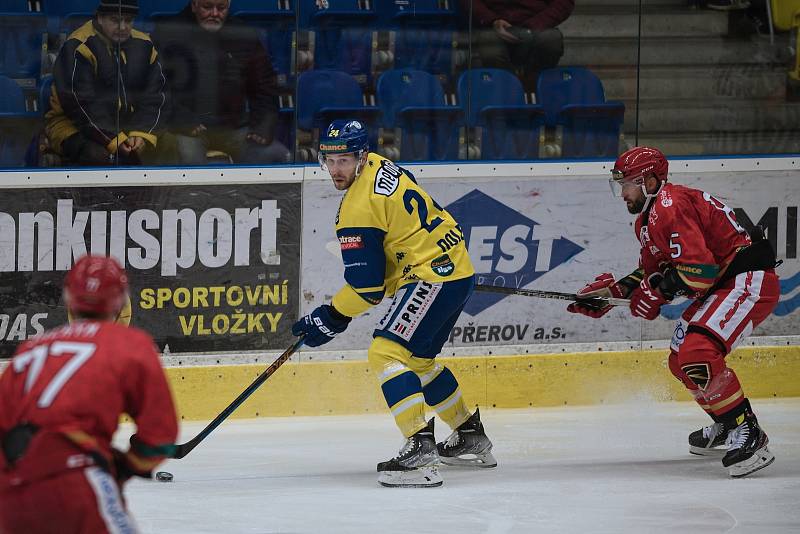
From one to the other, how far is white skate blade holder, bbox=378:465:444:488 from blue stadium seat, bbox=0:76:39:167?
2300 millimetres

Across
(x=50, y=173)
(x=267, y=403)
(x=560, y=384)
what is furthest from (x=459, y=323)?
(x=50, y=173)

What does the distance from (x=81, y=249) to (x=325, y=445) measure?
1352mm

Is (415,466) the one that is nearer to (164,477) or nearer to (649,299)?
(164,477)

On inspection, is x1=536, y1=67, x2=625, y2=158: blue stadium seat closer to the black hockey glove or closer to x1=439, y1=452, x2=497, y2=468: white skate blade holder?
x1=439, y1=452, x2=497, y2=468: white skate blade holder

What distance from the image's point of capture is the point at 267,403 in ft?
19.5

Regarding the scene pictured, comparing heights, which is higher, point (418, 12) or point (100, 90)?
point (418, 12)

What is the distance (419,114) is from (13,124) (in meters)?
1.82

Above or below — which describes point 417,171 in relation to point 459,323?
above

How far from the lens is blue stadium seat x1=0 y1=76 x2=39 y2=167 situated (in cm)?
578

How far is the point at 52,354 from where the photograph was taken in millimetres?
2441

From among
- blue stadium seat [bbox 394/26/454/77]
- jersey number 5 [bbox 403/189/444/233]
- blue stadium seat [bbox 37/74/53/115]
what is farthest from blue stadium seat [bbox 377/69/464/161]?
jersey number 5 [bbox 403/189/444/233]

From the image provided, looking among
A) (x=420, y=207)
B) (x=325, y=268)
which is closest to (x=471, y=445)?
(x=420, y=207)

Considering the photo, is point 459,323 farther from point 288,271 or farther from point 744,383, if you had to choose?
point 744,383

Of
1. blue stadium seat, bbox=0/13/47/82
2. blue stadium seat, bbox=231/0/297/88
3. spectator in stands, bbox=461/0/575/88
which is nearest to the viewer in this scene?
blue stadium seat, bbox=0/13/47/82
